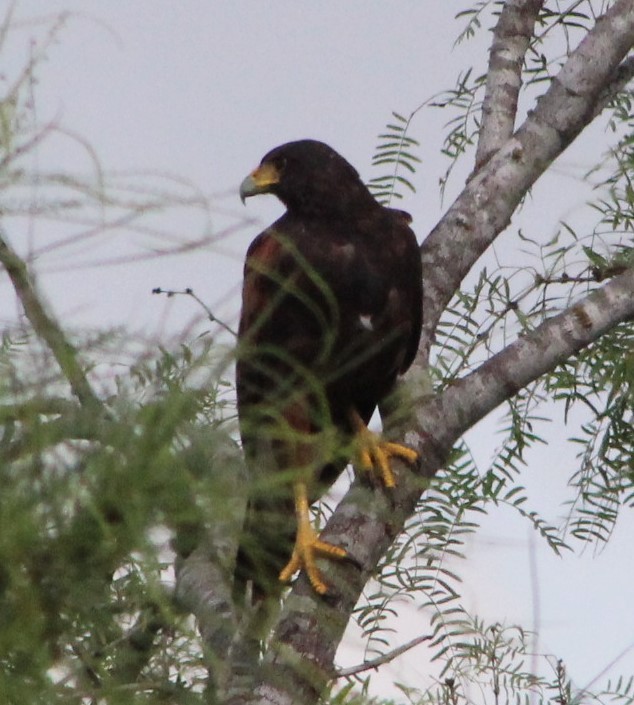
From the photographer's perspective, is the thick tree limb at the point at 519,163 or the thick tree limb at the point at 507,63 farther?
the thick tree limb at the point at 507,63

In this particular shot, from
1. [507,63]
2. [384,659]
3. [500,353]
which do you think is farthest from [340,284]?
[384,659]

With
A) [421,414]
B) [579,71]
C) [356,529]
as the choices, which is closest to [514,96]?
[579,71]

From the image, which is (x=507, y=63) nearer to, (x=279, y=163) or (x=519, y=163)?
(x=519, y=163)

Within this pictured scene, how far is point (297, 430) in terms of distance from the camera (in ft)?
3.78

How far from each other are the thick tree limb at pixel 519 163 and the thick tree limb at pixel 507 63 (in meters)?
0.17

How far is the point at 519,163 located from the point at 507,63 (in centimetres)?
51

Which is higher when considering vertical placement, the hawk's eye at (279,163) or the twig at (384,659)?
the hawk's eye at (279,163)

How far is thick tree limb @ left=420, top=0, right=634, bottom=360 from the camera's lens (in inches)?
121

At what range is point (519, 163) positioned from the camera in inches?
123

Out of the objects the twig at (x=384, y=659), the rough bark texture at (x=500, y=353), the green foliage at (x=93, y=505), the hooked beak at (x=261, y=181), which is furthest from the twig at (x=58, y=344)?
the hooked beak at (x=261, y=181)

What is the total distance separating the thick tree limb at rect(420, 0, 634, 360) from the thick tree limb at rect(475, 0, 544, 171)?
0.55 feet

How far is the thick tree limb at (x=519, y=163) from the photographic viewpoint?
3.06m

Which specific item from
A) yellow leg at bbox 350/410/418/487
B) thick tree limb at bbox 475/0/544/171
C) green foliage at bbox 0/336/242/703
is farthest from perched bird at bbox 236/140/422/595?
green foliage at bbox 0/336/242/703

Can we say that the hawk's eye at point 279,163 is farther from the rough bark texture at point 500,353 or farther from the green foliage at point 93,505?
the green foliage at point 93,505
